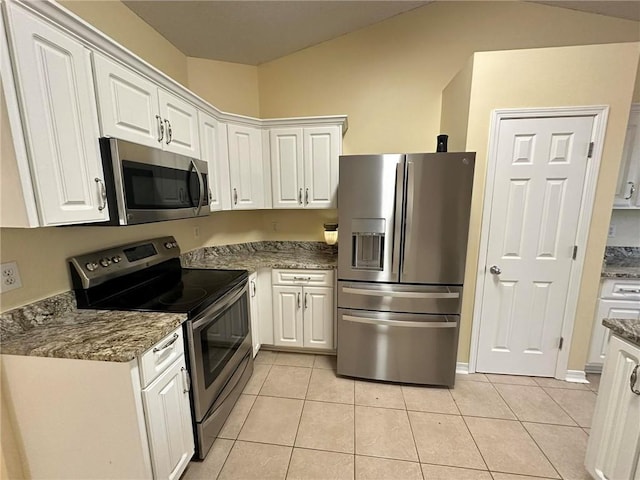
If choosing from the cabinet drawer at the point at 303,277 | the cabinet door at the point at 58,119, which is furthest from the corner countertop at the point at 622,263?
the cabinet door at the point at 58,119

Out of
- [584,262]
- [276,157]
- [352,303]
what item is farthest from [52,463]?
[584,262]

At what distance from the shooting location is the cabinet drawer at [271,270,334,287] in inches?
96.2

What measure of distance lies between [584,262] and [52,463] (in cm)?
346

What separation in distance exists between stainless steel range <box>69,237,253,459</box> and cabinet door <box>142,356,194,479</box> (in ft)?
0.23

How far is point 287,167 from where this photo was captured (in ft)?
8.72

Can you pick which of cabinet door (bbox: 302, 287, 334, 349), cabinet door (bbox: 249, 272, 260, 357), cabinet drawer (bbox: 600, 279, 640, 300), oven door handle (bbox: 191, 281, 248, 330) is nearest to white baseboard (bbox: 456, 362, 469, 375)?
cabinet door (bbox: 302, 287, 334, 349)

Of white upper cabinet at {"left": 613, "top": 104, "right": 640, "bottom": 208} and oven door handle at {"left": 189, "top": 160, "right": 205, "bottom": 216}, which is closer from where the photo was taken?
oven door handle at {"left": 189, "top": 160, "right": 205, "bottom": 216}

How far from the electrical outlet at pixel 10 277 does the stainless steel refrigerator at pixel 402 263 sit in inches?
70.4

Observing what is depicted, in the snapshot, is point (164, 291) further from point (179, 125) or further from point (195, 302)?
point (179, 125)

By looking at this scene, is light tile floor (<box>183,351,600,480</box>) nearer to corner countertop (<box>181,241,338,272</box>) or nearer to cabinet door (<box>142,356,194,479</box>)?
cabinet door (<box>142,356,194,479</box>)

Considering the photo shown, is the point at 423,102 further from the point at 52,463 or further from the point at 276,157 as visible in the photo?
the point at 52,463

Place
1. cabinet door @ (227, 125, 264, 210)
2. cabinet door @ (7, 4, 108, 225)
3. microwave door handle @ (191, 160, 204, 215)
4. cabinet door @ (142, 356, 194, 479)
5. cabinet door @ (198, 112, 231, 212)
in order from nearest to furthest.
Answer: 1. cabinet door @ (7, 4, 108, 225)
2. cabinet door @ (142, 356, 194, 479)
3. microwave door handle @ (191, 160, 204, 215)
4. cabinet door @ (198, 112, 231, 212)
5. cabinet door @ (227, 125, 264, 210)

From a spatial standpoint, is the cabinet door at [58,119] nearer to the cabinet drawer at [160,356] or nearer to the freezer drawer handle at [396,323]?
the cabinet drawer at [160,356]

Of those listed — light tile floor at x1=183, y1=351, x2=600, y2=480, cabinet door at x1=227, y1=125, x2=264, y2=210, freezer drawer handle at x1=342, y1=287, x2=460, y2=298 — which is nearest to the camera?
light tile floor at x1=183, y1=351, x2=600, y2=480
